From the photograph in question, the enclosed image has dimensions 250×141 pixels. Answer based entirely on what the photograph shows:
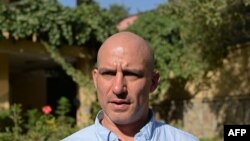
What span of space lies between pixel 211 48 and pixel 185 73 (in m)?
1.46

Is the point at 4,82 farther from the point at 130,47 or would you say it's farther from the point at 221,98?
the point at 130,47

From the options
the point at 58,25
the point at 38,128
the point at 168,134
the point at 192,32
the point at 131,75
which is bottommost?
the point at 38,128

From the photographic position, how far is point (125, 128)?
1.99 metres

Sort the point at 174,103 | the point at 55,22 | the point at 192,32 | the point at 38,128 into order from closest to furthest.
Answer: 1. the point at 38,128
2. the point at 192,32
3. the point at 55,22
4. the point at 174,103

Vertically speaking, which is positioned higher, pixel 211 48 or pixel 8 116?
pixel 211 48

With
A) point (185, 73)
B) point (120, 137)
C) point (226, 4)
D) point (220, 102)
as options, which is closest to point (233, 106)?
point (220, 102)

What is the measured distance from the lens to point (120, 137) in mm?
1997

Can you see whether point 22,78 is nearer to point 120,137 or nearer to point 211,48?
point 211,48

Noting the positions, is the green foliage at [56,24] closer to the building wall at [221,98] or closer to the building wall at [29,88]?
the building wall at [221,98]

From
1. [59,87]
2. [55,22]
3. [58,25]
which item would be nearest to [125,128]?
[55,22]

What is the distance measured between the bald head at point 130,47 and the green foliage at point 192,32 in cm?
643

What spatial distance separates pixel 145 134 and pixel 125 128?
82 millimetres

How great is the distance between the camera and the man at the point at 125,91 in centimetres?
189

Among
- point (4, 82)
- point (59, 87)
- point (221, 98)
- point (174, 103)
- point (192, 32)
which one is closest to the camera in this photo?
point (192, 32)
